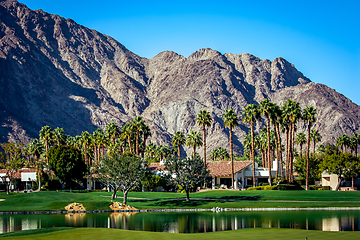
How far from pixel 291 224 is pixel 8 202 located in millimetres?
46293

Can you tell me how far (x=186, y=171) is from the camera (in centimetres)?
6378

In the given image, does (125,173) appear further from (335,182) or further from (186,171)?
(335,182)

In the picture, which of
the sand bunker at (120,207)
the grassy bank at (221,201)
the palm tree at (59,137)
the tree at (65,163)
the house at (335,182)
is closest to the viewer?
the sand bunker at (120,207)

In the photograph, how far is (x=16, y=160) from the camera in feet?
284

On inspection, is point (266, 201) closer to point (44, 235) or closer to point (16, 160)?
point (44, 235)

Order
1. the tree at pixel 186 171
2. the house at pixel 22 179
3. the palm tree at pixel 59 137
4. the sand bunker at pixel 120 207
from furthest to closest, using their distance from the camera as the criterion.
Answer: the palm tree at pixel 59 137
the house at pixel 22 179
the tree at pixel 186 171
the sand bunker at pixel 120 207

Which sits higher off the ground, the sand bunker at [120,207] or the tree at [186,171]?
the tree at [186,171]

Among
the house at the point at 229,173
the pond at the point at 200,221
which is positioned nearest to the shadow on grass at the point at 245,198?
the pond at the point at 200,221

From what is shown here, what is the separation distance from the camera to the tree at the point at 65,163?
303 ft

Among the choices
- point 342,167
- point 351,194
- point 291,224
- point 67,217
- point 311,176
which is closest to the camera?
point 291,224

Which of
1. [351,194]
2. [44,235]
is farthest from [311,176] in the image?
[44,235]

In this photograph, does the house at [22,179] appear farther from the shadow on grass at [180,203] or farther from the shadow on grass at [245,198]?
the shadow on grass at [245,198]

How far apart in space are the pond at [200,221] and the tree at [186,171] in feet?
39.0

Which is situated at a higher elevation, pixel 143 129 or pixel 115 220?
pixel 143 129
